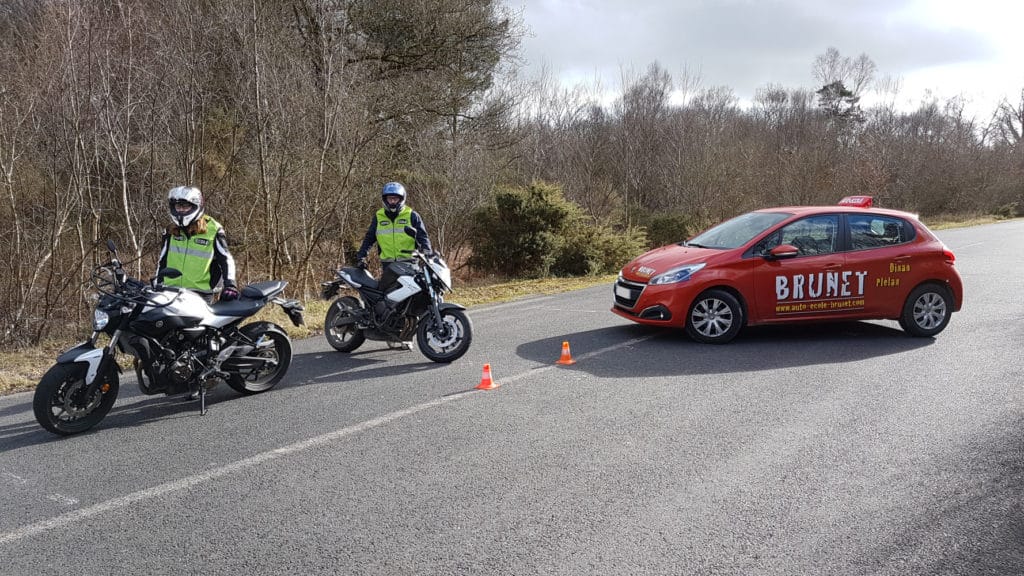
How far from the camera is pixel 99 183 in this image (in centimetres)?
1234

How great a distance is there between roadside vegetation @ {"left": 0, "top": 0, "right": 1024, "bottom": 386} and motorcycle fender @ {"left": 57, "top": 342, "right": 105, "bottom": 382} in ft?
11.4

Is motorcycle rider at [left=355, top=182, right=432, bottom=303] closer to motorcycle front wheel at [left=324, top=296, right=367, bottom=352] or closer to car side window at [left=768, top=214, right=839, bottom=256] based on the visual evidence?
motorcycle front wheel at [left=324, top=296, right=367, bottom=352]

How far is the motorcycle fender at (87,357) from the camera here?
5125 millimetres

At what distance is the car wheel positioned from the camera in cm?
820

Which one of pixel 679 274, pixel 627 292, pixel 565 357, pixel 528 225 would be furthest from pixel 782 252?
pixel 528 225

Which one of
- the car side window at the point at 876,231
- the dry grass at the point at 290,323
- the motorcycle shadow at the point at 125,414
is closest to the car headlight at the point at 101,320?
the motorcycle shadow at the point at 125,414

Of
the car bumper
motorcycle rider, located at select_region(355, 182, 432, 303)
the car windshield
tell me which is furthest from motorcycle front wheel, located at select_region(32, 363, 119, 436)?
the car windshield

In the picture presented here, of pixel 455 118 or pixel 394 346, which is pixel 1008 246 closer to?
pixel 455 118

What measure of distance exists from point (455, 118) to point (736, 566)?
20024 mm

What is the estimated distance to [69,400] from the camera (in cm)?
518

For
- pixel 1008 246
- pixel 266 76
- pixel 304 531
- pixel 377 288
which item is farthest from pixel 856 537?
pixel 1008 246

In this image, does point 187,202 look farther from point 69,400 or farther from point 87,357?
point 69,400

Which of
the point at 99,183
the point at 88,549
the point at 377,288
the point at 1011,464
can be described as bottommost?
the point at 1011,464

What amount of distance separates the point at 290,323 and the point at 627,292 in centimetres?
473
